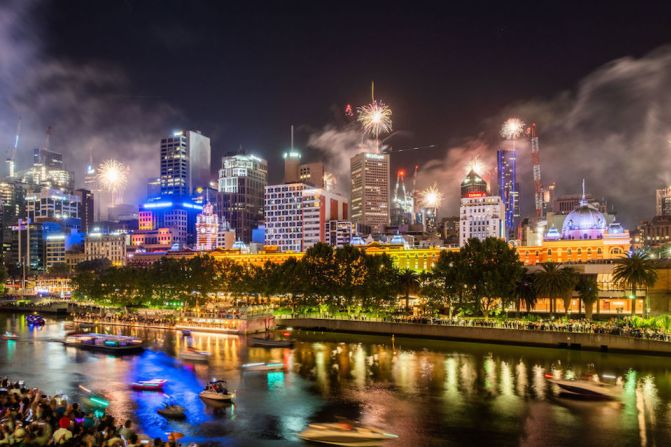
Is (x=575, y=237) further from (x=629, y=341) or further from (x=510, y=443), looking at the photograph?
(x=510, y=443)

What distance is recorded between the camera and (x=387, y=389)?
60250 millimetres

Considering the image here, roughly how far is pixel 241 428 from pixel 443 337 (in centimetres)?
5435

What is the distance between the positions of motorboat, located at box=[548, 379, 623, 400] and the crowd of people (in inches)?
1566

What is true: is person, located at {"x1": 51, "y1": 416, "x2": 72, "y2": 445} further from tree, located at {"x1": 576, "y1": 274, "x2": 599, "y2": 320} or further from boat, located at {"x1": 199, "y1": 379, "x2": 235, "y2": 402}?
tree, located at {"x1": 576, "y1": 274, "x2": 599, "y2": 320}

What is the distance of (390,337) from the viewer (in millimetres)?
99438

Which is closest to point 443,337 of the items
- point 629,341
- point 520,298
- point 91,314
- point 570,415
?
point 520,298

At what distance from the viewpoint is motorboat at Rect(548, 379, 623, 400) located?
5641 centimetres

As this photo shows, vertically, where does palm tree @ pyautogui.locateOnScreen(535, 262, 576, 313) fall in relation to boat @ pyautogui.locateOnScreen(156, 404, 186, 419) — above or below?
above

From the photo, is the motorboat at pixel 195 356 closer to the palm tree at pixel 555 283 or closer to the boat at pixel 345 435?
the boat at pixel 345 435

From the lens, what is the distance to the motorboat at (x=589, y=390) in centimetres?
5641

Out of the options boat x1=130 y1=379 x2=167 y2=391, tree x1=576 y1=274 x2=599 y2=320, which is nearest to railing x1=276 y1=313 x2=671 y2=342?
tree x1=576 y1=274 x2=599 y2=320

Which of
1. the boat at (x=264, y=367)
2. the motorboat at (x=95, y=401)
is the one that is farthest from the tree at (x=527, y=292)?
the motorboat at (x=95, y=401)

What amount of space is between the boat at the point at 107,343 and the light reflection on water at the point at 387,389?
2.47 metres

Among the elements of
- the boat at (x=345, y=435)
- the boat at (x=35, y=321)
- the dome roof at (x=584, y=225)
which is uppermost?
the dome roof at (x=584, y=225)
